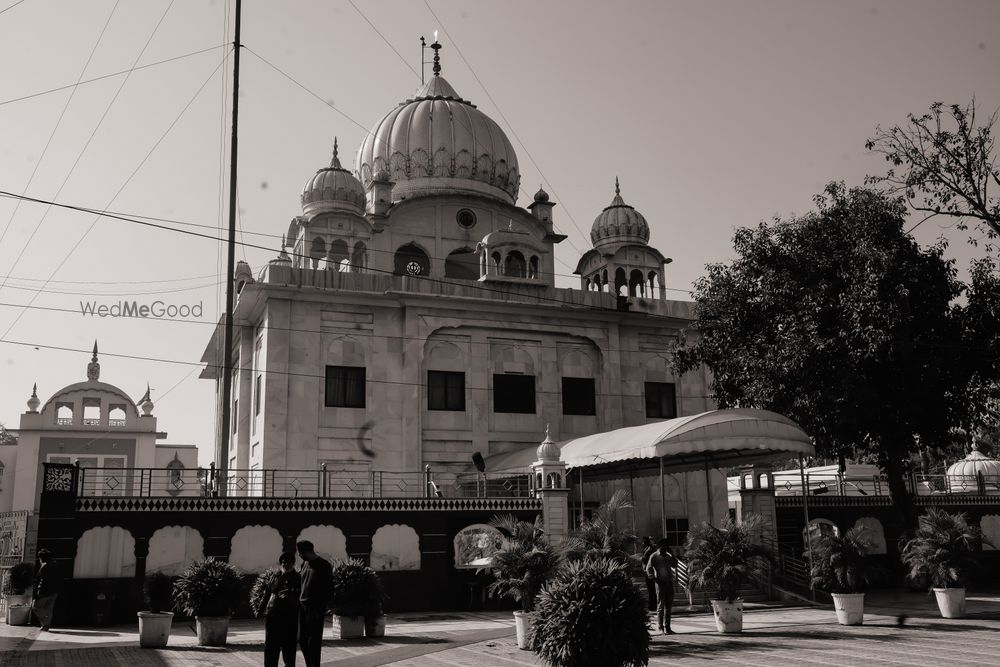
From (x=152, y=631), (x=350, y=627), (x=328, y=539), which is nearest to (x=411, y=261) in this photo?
(x=328, y=539)

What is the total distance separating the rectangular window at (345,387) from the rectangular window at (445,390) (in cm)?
218

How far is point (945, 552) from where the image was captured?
18094 millimetres

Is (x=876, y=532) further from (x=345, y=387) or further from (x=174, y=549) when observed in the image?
(x=174, y=549)

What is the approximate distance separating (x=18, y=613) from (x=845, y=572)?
53.8 ft

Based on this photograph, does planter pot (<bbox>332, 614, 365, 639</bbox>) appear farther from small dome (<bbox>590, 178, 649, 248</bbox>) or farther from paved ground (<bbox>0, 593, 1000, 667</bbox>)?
small dome (<bbox>590, 178, 649, 248</bbox>)

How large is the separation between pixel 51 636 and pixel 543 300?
18.0m

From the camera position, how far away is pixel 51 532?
781 inches

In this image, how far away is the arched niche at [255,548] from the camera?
21.7 meters

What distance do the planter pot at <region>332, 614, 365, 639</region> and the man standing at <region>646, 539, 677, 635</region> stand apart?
5233mm

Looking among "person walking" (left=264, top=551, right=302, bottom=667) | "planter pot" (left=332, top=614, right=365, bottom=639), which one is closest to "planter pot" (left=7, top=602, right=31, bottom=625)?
"planter pot" (left=332, top=614, right=365, bottom=639)

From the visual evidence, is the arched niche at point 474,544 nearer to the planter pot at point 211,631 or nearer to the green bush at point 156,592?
the planter pot at point 211,631

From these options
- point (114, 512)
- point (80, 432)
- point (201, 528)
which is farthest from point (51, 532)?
point (80, 432)

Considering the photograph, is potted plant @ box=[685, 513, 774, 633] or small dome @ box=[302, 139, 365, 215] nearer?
potted plant @ box=[685, 513, 774, 633]

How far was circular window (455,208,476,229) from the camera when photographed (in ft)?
112
